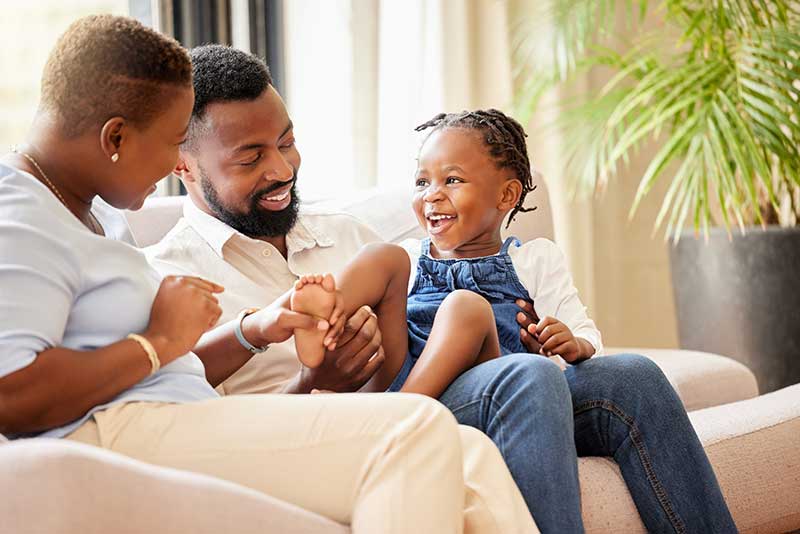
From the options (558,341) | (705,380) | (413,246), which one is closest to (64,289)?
(558,341)

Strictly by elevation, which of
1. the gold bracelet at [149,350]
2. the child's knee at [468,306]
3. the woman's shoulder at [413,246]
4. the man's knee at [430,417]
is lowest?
the man's knee at [430,417]

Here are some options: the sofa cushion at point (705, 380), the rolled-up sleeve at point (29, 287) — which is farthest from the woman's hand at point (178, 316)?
the sofa cushion at point (705, 380)

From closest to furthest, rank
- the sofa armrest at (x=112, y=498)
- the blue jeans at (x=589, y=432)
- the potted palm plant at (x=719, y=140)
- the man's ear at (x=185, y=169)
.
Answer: the sofa armrest at (x=112, y=498) < the blue jeans at (x=589, y=432) < the man's ear at (x=185, y=169) < the potted palm plant at (x=719, y=140)

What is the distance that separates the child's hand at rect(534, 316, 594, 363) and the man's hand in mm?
246

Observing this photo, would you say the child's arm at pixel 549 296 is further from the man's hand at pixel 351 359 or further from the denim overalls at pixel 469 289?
the man's hand at pixel 351 359

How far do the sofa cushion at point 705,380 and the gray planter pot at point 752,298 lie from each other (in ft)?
2.85

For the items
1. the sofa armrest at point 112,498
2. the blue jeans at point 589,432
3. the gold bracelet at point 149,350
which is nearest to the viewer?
the sofa armrest at point 112,498

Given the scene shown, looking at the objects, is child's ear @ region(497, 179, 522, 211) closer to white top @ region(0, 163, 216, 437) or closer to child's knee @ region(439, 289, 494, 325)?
child's knee @ region(439, 289, 494, 325)

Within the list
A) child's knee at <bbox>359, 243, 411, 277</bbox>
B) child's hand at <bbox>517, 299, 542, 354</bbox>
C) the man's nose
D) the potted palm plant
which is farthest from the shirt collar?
the potted palm plant

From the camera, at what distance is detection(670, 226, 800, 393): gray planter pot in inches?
122

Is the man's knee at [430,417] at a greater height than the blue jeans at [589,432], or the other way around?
the man's knee at [430,417]

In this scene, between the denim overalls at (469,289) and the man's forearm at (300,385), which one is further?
the denim overalls at (469,289)

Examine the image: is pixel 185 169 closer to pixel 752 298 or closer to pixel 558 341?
pixel 558 341

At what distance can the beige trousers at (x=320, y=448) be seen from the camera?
116 centimetres
